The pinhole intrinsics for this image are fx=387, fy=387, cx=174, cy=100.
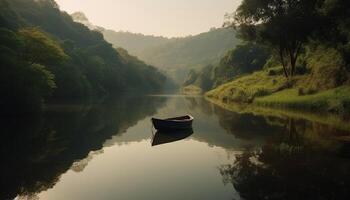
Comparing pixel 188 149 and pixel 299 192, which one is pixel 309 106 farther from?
pixel 299 192

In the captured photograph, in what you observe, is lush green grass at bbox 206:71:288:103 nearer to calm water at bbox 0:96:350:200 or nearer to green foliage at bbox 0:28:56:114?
calm water at bbox 0:96:350:200

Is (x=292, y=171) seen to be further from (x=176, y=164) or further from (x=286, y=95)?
(x=286, y=95)

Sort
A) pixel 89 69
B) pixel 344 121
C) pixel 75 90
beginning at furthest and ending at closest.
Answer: pixel 89 69 → pixel 75 90 → pixel 344 121

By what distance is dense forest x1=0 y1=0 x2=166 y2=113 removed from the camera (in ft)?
159

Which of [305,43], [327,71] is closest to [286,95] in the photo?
[327,71]

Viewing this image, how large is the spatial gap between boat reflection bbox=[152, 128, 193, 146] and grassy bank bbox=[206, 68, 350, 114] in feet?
65.8

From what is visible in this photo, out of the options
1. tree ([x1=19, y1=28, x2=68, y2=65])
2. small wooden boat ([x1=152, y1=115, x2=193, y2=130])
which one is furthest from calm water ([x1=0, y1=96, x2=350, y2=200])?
tree ([x1=19, y1=28, x2=68, y2=65])

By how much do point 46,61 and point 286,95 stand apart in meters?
47.0

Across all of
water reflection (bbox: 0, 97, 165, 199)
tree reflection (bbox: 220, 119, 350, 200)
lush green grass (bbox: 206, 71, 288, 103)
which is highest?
lush green grass (bbox: 206, 71, 288, 103)

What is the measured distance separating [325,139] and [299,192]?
49.9ft

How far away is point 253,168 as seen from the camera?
2119 cm

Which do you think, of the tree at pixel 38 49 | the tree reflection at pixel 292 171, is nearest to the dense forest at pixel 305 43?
the tree reflection at pixel 292 171

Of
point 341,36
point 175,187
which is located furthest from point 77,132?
point 341,36

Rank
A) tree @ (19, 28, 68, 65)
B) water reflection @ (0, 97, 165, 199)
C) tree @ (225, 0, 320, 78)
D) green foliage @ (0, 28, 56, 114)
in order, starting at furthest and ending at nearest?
tree @ (19, 28, 68, 65) < tree @ (225, 0, 320, 78) < green foliage @ (0, 28, 56, 114) < water reflection @ (0, 97, 165, 199)
